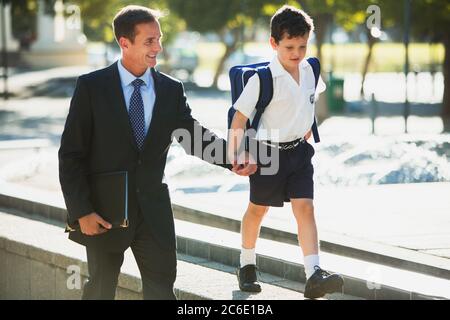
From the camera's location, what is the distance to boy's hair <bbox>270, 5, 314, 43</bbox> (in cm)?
640

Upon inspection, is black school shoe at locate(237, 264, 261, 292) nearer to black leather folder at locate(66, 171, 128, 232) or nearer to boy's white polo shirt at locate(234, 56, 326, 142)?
boy's white polo shirt at locate(234, 56, 326, 142)

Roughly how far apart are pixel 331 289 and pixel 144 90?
1580mm

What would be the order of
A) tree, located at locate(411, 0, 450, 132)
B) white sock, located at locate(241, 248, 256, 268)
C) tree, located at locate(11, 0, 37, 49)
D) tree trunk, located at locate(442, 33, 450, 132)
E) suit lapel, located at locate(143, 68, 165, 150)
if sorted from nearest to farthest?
suit lapel, located at locate(143, 68, 165, 150)
white sock, located at locate(241, 248, 256, 268)
tree, located at locate(411, 0, 450, 132)
tree trunk, located at locate(442, 33, 450, 132)
tree, located at locate(11, 0, 37, 49)

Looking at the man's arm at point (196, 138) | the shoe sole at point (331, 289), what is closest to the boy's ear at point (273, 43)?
the man's arm at point (196, 138)

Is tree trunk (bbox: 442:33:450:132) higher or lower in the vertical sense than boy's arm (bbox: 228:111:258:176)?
lower

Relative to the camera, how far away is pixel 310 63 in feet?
22.3

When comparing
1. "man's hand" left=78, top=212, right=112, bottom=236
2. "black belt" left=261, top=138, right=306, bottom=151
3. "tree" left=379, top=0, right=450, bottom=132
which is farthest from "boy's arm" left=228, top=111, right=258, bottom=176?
"tree" left=379, top=0, right=450, bottom=132

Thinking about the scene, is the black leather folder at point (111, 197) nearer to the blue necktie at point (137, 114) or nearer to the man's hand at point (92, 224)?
the man's hand at point (92, 224)

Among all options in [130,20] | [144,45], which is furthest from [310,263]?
[130,20]

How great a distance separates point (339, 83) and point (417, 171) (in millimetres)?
18452

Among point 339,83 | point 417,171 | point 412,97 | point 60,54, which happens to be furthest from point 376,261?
point 60,54

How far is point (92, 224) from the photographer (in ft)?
18.2

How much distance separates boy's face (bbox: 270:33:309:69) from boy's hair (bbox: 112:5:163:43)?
1.06 meters

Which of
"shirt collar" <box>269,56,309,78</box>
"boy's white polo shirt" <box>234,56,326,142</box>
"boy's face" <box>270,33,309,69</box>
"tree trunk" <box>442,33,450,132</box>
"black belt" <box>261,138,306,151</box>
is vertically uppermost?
"boy's face" <box>270,33,309,69</box>
